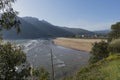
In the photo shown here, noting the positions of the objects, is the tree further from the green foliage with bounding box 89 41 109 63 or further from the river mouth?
the green foliage with bounding box 89 41 109 63

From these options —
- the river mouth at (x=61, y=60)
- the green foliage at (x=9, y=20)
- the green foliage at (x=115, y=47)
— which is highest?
the green foliage at (x=9, y=20)

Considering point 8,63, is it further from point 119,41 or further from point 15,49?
point 119,41

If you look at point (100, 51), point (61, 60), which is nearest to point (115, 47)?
point (100, 51)

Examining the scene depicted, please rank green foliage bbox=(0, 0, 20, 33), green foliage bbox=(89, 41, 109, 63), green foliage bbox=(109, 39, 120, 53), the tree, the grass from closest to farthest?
green foliage bbox=(0, 0, 20, 33) < the grass < green foliage bbox=(109, 39, 120, 53) < green foliage bbox=(89, 41, 109, 63) < the tree

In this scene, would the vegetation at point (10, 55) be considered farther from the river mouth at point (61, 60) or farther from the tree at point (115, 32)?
the tree at point (115, 32)

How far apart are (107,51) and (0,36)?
103 feet

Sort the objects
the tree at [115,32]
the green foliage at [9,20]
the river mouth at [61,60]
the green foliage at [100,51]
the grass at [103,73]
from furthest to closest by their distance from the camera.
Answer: the tree at [115,32] < the river mouth at [61,60] < the green foliage at [100,51] < the grass at [103,73] < the green foliage at [9,20]

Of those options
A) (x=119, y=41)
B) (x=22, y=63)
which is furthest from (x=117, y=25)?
(x=22, y=63)

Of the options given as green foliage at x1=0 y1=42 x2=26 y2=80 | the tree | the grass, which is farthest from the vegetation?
the tree

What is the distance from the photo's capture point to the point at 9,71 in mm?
9836

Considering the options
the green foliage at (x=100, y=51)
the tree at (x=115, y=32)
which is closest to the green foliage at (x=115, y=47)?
the green foliage at (x=100, y=51)

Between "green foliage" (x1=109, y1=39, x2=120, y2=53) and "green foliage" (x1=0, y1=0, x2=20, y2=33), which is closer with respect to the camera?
"green foliage" (x1=0, y1=0, x2=20, y2=33)

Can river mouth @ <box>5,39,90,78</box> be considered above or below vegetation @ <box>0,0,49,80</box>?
below

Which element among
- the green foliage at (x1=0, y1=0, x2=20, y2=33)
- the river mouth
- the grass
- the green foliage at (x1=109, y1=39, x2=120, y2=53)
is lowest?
the river mouth
